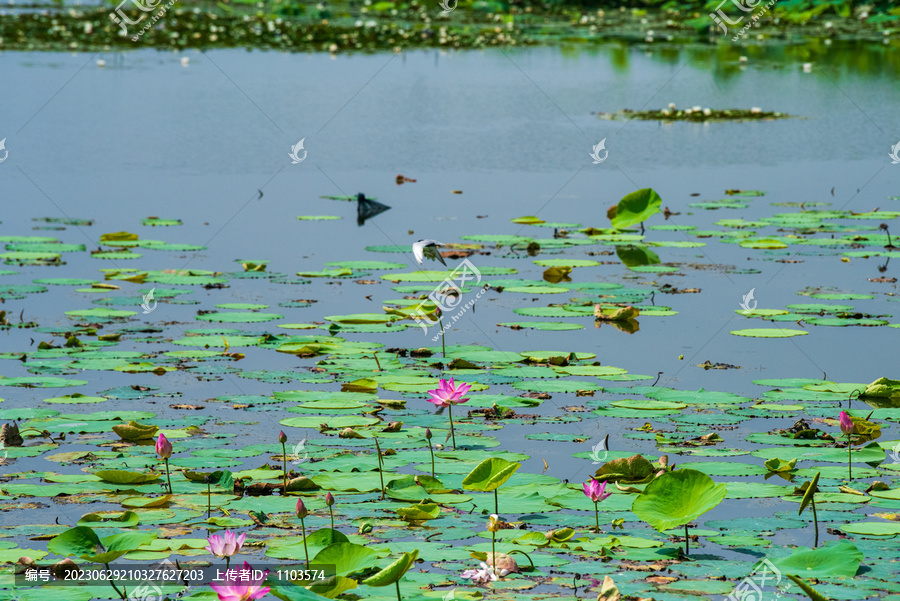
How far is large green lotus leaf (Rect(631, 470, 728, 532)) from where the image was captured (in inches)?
116

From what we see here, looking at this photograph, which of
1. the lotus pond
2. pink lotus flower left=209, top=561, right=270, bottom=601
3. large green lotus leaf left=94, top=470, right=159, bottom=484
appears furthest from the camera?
large green lotus leaf left=94, top=470, right=159, bottom=484

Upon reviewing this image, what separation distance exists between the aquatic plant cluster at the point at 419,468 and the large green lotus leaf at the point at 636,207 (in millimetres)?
1496

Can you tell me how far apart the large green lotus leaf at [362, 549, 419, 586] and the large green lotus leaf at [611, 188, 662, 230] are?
5.01 meters

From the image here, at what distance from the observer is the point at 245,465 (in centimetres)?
354

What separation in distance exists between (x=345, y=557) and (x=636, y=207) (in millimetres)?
4922

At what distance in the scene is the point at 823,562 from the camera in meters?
2.72

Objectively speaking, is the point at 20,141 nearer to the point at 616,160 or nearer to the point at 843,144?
the point at 616,160

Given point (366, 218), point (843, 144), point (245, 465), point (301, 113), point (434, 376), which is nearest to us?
point (245, 465)

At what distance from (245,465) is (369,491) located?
47cm

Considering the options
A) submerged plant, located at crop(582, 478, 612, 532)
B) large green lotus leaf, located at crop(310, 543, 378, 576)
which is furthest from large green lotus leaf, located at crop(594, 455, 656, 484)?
large green lotus leaf, located at crop(310, 543, 378, 576)

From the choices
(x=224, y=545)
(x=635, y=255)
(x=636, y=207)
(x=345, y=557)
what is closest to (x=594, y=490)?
(x=345, y=557)

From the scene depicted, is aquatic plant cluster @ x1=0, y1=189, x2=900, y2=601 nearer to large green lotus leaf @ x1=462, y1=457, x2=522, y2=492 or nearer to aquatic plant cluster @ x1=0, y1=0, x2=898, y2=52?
large green lotus leaf @ x1=462, y1=457, x2=522, y2=492

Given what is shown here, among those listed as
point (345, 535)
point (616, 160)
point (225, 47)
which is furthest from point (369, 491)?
point (225, 47)

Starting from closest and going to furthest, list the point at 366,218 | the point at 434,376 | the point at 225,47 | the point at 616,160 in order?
the point at 434,376
the point at 366,218
the point at 616,160
the point at 225,47
